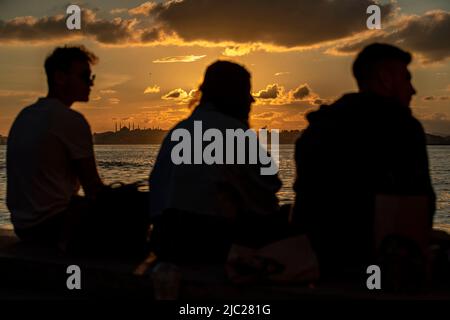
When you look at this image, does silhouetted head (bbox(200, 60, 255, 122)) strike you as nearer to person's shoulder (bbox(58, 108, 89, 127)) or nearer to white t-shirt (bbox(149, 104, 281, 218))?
white t-shirt (bbox(149, 104, 281, 218))

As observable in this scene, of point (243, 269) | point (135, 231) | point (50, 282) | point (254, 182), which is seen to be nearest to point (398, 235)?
point (243, 269)

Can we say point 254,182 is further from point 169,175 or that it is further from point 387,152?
point 387,152

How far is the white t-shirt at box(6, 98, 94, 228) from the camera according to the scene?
513cm

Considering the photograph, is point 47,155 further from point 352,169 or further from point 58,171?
point 352,169

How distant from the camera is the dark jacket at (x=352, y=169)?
3.98 m

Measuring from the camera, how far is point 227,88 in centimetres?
481

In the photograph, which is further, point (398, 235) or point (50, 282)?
point (50, 282)

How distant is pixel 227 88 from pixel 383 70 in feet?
3.47

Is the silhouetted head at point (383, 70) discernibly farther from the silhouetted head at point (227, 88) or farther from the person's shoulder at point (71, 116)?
the person's shoulder at point (71, 116)

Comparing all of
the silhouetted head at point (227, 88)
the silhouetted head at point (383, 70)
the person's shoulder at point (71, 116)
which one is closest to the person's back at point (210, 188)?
the silhouetted head at point (227, 88)

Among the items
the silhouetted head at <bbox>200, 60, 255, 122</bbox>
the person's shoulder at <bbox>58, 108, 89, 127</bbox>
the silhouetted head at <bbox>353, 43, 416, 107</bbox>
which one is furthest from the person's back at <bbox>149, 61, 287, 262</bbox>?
the silhouetted head at <bbox>353, 43, 416, 107</bbox>

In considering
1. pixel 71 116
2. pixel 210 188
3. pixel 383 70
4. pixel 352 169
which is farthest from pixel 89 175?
pixel 383 70
